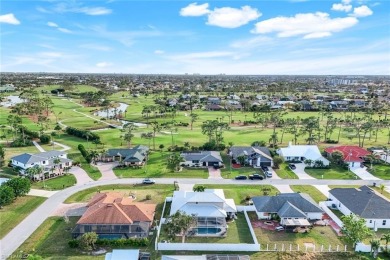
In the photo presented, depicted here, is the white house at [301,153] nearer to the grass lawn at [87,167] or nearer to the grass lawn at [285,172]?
the grass lawn at [285,172]

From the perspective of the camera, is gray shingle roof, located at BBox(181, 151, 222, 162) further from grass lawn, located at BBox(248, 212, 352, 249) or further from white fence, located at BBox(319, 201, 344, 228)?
grass lawn, located at BBox(248, 212, 352, 249)

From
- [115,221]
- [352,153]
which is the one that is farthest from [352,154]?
[115,221]

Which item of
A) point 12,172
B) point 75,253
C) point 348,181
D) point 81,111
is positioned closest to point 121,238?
point 75,253

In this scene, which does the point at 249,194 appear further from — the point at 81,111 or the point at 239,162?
the point at 81,111

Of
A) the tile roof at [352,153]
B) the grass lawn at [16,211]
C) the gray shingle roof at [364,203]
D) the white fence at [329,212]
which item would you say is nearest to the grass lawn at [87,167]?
the grass lawn at [16,211]

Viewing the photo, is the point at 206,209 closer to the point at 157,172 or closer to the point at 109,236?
the point at 109,236

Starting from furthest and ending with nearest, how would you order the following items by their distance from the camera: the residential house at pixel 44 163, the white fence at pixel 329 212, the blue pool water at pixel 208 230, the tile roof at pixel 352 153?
the tile roof at pixel 352 153
the residential house at pixel 44 163
the white fence at pixel 329 212
the blue pool water at pixel 208 230
